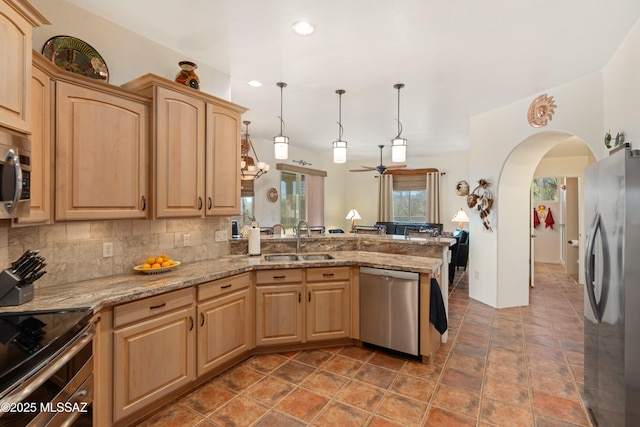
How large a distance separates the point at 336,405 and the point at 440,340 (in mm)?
1466

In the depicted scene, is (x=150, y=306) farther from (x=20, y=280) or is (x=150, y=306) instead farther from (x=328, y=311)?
(x=328, y=311)

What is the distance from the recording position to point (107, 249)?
2.33m

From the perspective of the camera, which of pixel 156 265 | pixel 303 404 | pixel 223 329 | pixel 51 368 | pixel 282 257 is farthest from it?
pixel 282 257

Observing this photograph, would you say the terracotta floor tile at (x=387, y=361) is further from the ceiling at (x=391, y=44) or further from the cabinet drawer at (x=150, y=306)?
the ceiling at (x=391, y=44)

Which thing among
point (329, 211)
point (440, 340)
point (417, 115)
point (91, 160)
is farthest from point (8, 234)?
point (329, 211)

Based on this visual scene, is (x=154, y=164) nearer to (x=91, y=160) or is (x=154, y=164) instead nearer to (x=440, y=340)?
(x=91, y=160)

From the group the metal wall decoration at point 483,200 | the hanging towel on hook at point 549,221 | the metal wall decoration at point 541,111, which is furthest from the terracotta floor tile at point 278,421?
the hanging towel on hook at point 549,221

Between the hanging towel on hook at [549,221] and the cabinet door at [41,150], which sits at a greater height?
the cabinet door at [41,150]

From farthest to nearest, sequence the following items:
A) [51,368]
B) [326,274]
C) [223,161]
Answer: [326,274]
[223,161]
[51,368]

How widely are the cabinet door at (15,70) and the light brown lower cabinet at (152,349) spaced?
111 centimetres

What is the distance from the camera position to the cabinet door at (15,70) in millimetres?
1394

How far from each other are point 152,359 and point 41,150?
1433 millimetres

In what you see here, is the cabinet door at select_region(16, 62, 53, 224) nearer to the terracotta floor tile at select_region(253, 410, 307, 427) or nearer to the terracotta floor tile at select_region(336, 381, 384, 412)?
the terracotta floor tile at select_region(253, 410, 307, 427)

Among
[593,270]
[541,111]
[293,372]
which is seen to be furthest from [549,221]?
[293,372]
